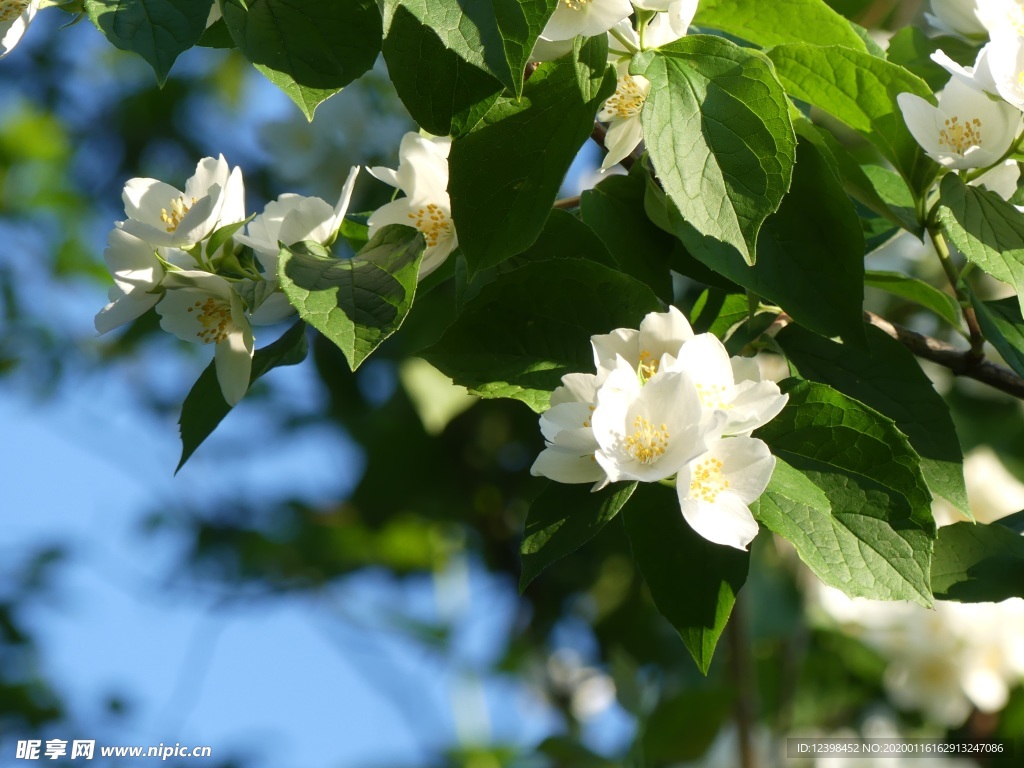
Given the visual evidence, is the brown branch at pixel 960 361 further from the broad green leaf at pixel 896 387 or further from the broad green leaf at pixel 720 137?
the broad green leaf at pixel 720 137

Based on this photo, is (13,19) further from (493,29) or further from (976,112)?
(976,112)

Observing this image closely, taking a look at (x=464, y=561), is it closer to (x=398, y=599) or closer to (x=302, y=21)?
(x=398, y=599)

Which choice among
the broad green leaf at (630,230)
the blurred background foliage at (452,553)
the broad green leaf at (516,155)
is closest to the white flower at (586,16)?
the broad green leaf at (516,155)

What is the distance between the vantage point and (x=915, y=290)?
0.90 metres

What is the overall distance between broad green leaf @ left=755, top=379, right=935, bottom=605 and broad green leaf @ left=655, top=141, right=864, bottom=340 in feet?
0.18

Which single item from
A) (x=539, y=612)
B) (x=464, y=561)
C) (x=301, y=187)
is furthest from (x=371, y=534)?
(x=301, y=187)

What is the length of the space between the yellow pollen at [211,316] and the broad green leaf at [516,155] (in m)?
0.20

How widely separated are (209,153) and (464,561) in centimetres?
114

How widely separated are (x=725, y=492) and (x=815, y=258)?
187mm

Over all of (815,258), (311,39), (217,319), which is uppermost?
(311,39)

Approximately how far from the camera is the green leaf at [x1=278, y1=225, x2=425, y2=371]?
64cm

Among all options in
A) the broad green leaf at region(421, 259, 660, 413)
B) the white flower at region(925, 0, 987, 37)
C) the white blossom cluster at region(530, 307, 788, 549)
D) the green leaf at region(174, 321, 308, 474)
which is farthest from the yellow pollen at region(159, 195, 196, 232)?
the white flower at region(925, 0, 987, 37)

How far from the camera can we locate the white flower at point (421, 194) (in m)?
0.84

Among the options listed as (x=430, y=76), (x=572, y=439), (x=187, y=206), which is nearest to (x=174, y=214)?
(x=187, y=206)
